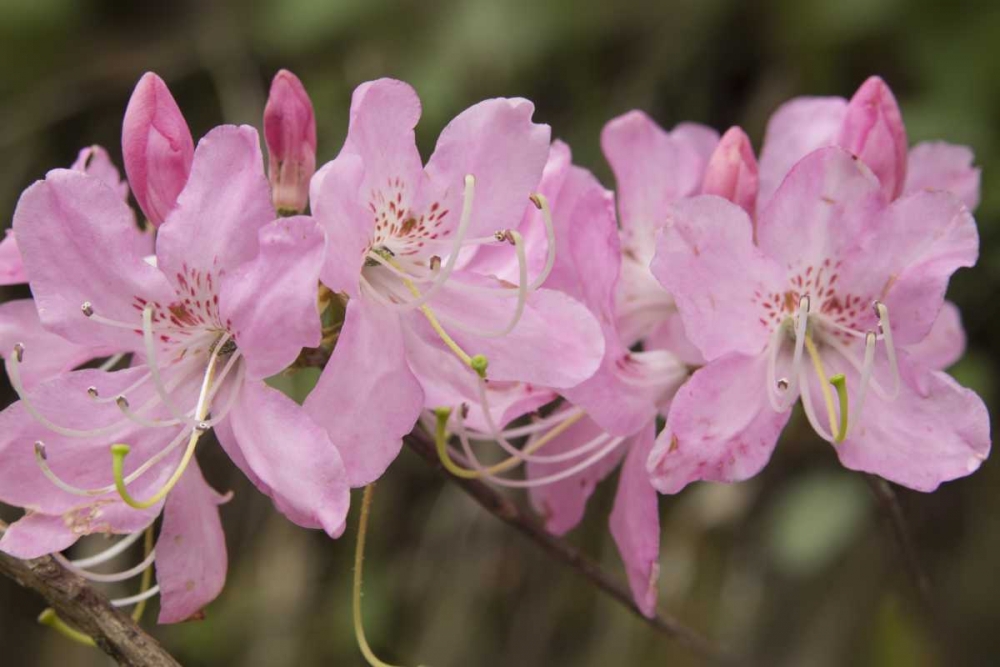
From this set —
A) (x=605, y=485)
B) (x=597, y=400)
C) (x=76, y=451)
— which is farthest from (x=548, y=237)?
(x=605, y=485)

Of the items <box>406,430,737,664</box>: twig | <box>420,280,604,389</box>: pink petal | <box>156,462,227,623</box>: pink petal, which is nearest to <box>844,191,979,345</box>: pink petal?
<box>420,280,604,389</box>: pink petal

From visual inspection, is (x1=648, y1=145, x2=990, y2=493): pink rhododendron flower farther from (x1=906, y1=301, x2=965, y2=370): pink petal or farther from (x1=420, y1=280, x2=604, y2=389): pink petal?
(x1=906, y1=301, x2=965, y2=370): pink petal

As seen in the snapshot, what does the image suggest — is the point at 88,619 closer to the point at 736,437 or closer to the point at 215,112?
the point at 736,437

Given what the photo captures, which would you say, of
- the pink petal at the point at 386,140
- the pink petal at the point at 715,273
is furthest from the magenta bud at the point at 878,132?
the pink petal at the point at 386,140

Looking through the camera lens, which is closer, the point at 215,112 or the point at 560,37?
the point at 560,37

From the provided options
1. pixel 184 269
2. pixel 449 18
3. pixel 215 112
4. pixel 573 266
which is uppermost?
pixel 184 269

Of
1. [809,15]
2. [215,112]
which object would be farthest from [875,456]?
[215,112]
